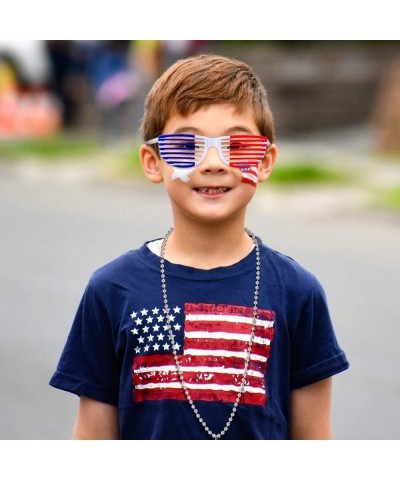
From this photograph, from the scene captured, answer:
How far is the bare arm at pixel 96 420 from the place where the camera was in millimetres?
2256

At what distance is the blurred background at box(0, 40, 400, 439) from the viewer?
5.39 metres

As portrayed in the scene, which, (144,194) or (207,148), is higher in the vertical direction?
(144,194)

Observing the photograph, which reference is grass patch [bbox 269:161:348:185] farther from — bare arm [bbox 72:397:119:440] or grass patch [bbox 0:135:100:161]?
bare arm [bbox 72:397:119:440]

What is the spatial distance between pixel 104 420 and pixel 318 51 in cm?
1262

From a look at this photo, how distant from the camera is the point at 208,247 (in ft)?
7.16

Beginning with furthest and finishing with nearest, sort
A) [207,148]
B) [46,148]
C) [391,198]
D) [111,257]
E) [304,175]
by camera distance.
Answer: [46,148] → [304,175] → [391,198] → [111,257] → [207,148]

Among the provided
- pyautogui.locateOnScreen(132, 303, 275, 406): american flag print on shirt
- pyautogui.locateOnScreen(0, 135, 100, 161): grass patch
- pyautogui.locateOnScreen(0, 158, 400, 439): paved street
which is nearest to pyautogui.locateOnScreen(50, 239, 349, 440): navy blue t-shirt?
pyautogui.locateOnScreen(132, 303, 275, 406): american flag print on shirt

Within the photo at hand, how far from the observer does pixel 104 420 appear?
2.26 meters

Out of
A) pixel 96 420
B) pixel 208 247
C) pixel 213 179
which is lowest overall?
pixel 96 420

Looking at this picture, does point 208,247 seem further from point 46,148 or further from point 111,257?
point 46,148

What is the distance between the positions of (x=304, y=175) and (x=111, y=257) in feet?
11.3

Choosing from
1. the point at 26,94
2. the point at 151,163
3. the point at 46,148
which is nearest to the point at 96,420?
the point at 151,163

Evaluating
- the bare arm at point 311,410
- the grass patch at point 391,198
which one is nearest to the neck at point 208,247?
the bare arm at point 311,410

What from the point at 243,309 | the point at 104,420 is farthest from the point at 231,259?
the point at 104,420
